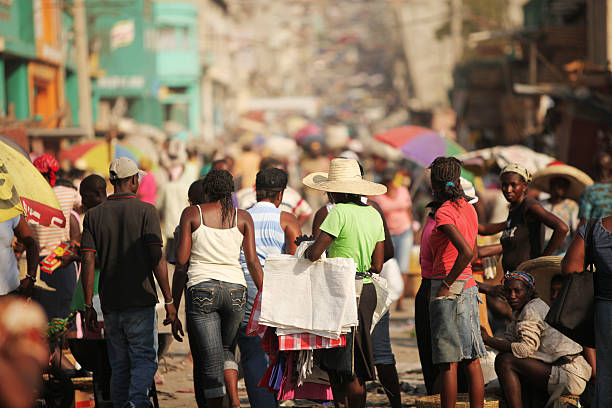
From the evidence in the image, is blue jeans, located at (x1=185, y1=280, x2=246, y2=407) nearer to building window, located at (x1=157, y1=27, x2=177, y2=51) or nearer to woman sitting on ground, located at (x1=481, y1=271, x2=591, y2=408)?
woman sitting on ground, located at (x1=481, y1=271, x2=591, y2=408)

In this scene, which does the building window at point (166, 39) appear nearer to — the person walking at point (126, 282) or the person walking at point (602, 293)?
the person walking at point (126, 282)

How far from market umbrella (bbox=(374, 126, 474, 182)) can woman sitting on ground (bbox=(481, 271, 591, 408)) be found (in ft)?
18.2

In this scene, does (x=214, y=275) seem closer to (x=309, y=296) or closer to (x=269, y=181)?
(x=309, y=296)

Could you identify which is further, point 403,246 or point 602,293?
point 403,246

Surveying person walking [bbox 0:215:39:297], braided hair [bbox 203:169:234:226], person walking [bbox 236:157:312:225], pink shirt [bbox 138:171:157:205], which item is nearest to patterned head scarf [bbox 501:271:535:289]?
braided hair [bbox 203:169:234:226]

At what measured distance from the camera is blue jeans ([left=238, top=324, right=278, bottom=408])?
6.05m

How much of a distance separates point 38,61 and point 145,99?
18255 mm

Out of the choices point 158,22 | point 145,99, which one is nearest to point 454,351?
point 145,99

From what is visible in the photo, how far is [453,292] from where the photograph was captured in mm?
5625

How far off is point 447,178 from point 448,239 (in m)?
0.40

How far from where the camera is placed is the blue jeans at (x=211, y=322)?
574cm

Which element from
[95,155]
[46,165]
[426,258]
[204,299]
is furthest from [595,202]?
→ [95,155]

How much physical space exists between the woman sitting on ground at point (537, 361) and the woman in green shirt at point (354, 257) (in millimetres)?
866

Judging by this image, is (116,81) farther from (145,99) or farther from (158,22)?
(158,22)
